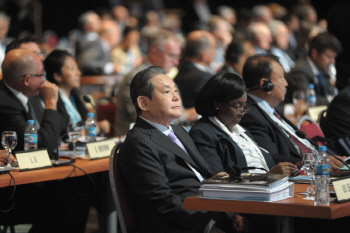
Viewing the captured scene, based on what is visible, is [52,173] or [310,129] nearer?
[52,173]

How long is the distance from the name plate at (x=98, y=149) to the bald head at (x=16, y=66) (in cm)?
65

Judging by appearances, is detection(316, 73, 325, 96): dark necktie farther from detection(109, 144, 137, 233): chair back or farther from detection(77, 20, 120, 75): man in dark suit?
detection(109, 144, 137, 233): chair back

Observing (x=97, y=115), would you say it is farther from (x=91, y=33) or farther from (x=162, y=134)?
(x=91, y=33)

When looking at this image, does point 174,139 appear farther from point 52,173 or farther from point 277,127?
point 277,127

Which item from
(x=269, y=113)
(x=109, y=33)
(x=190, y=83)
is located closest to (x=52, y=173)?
(x=269, y=113)

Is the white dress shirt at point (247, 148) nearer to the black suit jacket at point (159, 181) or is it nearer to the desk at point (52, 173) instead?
the black suit jacket at point (159, 181)

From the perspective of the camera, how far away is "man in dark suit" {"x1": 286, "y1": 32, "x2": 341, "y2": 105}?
5195mm

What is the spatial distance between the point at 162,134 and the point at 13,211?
1.08m

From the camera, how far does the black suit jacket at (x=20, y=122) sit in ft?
9.78

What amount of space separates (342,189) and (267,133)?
1251mm

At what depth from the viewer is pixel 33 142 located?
9.41 feet

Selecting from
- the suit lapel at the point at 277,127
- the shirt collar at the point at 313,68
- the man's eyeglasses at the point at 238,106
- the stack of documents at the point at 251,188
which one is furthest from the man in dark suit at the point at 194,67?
the stack of documents at the point at 251,188

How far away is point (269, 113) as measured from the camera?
3.17m

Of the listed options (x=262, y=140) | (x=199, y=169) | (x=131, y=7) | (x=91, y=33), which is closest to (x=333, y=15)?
(x=262, y=140)
